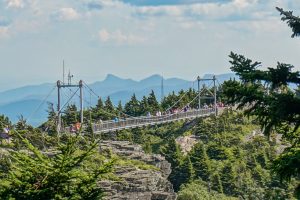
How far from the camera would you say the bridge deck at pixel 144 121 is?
41719 millimetres

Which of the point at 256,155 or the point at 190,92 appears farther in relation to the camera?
the point at 190,92

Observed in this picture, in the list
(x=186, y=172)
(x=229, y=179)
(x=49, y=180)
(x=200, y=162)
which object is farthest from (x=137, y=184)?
(x=49, y=180)

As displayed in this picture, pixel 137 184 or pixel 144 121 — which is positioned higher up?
pixel 144 121

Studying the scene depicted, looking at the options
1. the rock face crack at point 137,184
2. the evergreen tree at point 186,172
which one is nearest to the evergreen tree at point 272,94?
the rock face crack at point 137,184

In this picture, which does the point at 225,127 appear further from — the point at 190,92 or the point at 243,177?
the point at 190,92

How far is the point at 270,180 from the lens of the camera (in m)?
36.1

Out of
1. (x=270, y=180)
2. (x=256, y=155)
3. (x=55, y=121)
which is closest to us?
(x=270, y=180)

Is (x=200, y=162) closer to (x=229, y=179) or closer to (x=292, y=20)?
(x=229, y=179)

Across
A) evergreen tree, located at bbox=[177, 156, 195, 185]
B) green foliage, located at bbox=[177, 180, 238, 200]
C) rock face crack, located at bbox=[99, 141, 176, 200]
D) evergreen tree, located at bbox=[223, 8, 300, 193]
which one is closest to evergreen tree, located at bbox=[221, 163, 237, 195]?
green foliage, located at bbox=[177, 180, 238, 200]

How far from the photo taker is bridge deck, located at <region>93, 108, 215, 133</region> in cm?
4172

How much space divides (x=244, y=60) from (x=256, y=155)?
34.8 metres

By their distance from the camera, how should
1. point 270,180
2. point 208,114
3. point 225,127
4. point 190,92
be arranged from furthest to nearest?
point 190,92, point 208,114, point 225,127, point 270,180

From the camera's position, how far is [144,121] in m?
49.2

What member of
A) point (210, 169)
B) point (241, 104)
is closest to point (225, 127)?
point (210, 169)
